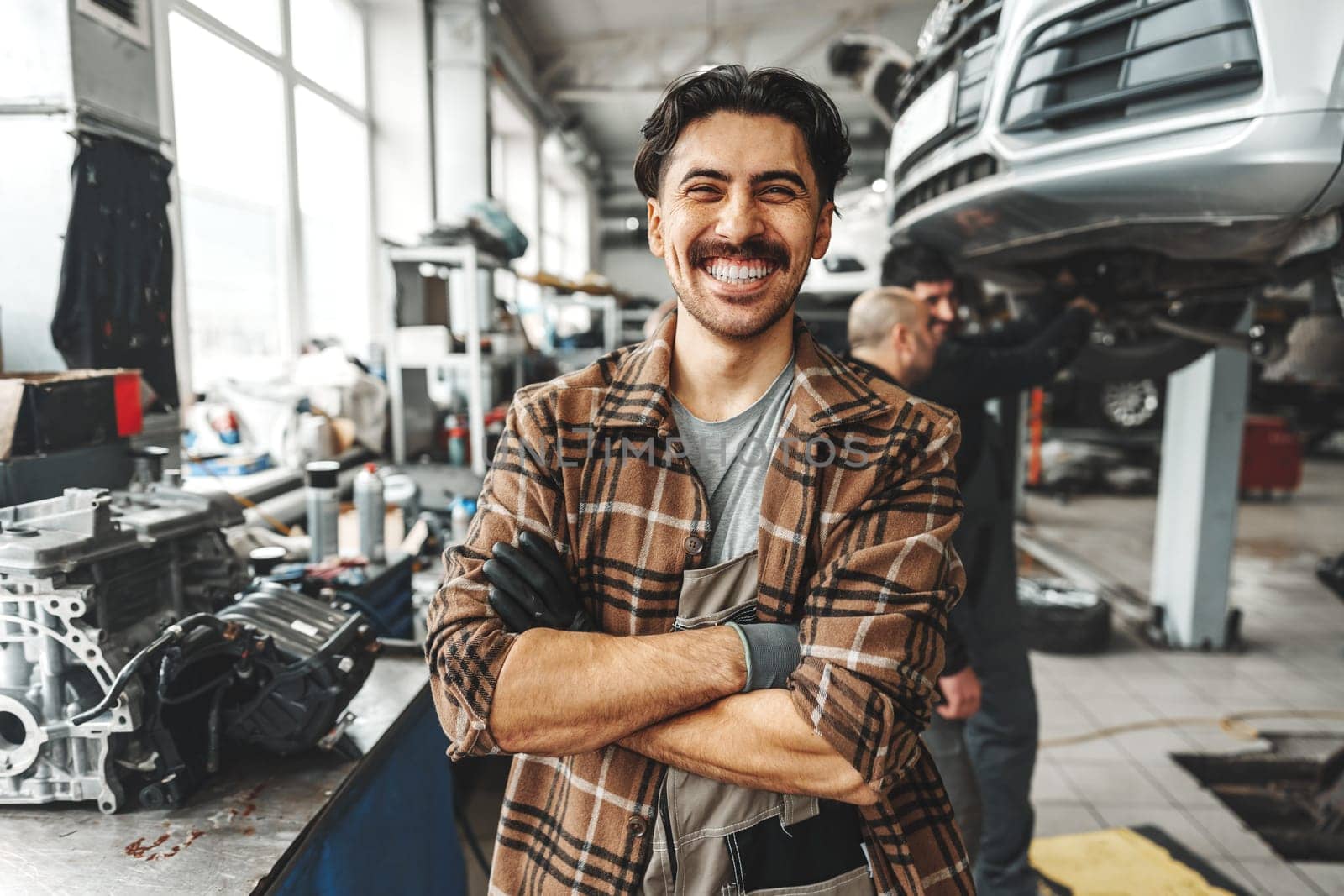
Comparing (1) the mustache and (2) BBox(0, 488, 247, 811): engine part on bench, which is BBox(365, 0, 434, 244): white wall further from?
(1) the mustache

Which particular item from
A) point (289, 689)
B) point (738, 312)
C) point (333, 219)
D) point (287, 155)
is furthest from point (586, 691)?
point (333, 219)

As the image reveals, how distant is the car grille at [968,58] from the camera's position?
71.4 inches

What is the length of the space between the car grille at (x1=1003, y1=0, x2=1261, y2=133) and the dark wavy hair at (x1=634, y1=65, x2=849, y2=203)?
0.75m

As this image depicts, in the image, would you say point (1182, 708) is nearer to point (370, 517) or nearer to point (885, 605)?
point (885, 605)

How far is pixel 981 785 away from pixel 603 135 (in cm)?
1052

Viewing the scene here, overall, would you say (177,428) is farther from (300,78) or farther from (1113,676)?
(1113,676)

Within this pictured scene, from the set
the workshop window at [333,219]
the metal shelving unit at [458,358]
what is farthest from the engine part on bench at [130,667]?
the workshop window at [333,219]

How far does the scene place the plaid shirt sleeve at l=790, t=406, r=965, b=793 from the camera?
0.87 m

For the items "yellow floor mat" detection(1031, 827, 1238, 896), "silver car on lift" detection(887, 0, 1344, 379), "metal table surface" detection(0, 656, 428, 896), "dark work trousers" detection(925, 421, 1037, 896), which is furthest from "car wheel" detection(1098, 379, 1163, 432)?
"metal table surface" detection(0, 656, 428, 896)

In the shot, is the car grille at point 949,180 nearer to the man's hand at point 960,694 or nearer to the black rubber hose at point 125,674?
the man's hand at point 960,694

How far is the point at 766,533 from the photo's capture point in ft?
3.18

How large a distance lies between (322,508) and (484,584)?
1.23m

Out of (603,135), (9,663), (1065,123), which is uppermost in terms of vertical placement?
(603,135)

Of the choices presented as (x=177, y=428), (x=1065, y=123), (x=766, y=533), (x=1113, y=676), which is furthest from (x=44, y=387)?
(x=1113, y=676)
